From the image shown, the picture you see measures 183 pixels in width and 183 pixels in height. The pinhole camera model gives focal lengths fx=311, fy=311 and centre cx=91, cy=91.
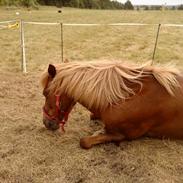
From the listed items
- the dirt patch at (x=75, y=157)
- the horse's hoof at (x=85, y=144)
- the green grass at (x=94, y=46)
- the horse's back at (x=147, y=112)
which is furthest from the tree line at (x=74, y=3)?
the horse's back at (x=147, y=112)

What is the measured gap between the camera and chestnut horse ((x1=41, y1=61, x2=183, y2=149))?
2910 millimetres

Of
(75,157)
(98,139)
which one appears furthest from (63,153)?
(98,139)

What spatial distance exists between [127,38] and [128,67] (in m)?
7.86

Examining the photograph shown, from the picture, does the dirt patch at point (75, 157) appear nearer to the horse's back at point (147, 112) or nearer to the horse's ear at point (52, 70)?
the horse's back at point (147, 112)

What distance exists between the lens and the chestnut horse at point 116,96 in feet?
9.55

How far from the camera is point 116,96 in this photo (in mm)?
2922

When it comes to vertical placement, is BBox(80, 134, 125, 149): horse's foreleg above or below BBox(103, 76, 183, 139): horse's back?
below

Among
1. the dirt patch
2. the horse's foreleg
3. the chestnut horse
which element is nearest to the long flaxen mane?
the chestnut horse

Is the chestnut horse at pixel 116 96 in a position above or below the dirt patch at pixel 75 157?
above

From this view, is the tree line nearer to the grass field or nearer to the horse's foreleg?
the grass field

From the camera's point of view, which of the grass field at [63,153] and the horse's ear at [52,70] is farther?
the horse's ear at [52,70]

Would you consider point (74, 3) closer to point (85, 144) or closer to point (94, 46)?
point (94, 46)

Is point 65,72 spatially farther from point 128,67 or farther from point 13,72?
point 13,72

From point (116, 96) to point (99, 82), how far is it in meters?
0.21
